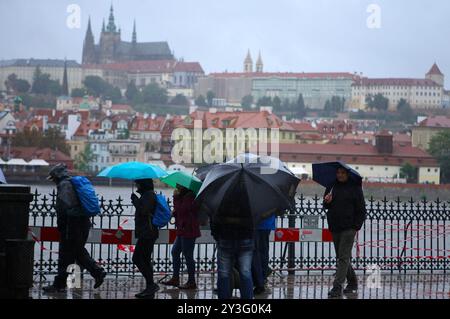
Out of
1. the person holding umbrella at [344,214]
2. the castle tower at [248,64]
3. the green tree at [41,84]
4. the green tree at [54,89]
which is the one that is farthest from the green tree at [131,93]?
the person holding umbrella at [344,214]

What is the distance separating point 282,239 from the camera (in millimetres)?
10922

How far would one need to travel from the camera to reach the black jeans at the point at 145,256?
359 inches

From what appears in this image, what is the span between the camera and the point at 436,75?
6201 inches

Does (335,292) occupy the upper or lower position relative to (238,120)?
lower

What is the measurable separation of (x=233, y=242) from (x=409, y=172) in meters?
69.4

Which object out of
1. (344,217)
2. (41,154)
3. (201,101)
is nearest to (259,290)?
(344,217)

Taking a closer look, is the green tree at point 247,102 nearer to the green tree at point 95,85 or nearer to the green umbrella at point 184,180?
the green tree at point 95,85

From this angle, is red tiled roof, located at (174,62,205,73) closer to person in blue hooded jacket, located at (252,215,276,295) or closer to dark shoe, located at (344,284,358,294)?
person in blue hooded jacket, located at (252,215,276,295)

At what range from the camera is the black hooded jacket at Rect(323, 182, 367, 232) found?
9305 mm

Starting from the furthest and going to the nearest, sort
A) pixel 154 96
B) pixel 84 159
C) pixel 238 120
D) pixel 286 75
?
pixel 286 75 → pixel 154 96 → pixel 84 159 → pixel 238 120

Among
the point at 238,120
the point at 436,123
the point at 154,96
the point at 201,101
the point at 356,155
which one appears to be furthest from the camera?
the point at 201,101

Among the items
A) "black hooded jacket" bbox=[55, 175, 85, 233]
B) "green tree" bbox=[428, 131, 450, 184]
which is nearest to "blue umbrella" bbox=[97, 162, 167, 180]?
"black hooded jacket" bbox=[55, 175, 85, 233]

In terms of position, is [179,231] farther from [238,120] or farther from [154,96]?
[154,96]
